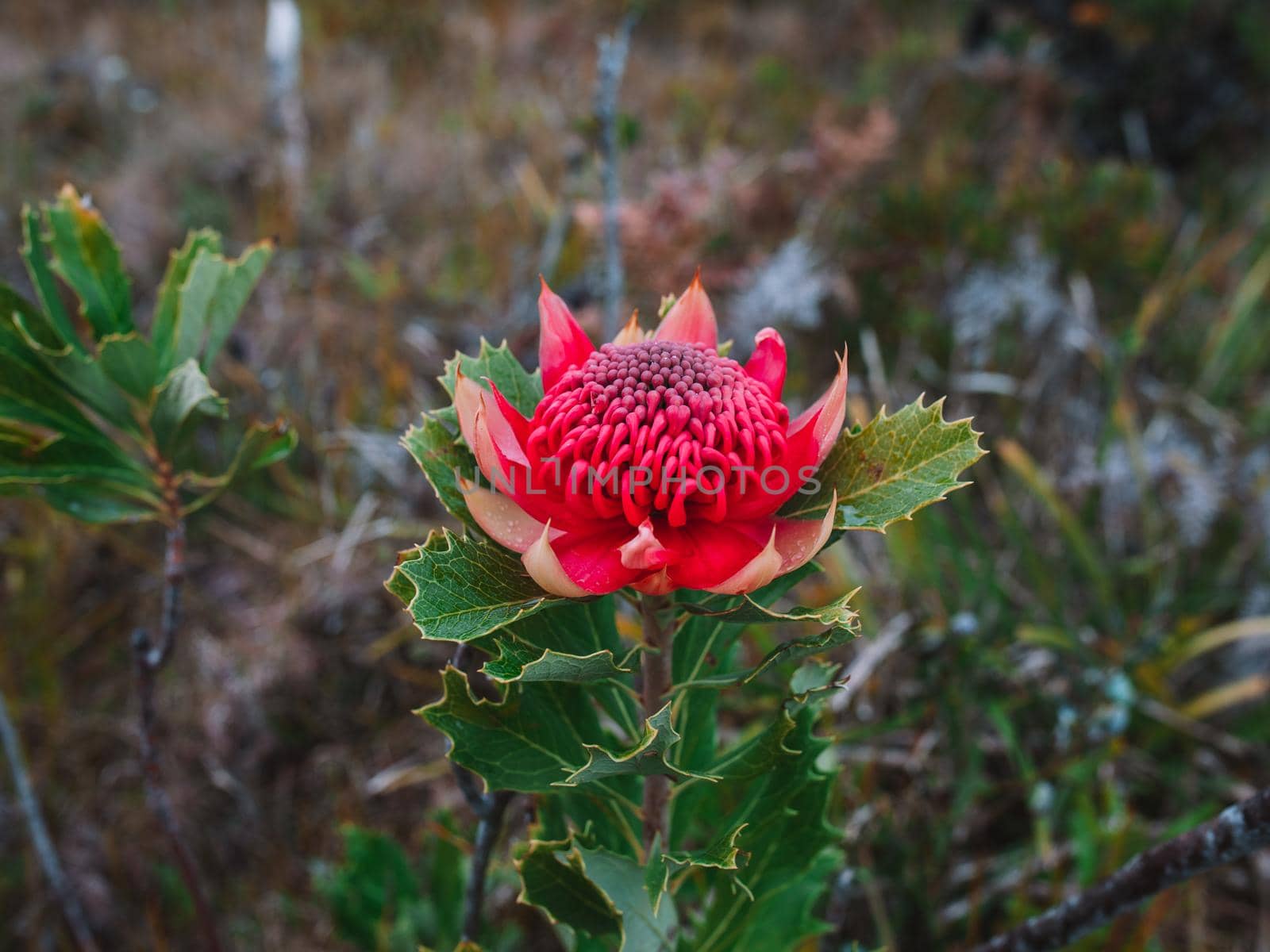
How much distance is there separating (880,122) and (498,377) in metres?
3.55

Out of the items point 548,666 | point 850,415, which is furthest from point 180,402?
point 850,415

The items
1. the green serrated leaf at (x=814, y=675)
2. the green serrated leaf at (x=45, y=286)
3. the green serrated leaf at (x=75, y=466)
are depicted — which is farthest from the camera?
the green serrated leaf at (x=45, y=286)

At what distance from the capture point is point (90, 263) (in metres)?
1.49

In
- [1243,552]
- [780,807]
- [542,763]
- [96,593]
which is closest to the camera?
[542,763]

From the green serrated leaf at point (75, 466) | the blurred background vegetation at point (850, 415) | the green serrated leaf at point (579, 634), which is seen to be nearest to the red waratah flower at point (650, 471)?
the green serrated leaf at point (579, 634)

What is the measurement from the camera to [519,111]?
5.67m

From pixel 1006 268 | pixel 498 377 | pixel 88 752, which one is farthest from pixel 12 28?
pixel 498 377

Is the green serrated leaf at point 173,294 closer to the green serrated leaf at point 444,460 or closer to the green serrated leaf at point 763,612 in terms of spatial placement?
the green serrated leaf at point 444,460

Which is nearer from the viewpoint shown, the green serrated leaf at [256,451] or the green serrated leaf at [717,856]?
the green serrated leaf at [717,856]

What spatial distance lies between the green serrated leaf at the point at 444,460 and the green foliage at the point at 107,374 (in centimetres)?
43

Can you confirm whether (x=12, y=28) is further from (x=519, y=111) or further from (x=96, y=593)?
(x=96, y=593)

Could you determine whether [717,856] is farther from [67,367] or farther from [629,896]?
[67,367]

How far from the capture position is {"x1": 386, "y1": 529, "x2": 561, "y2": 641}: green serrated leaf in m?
0.90

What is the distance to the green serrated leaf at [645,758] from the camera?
933mm
